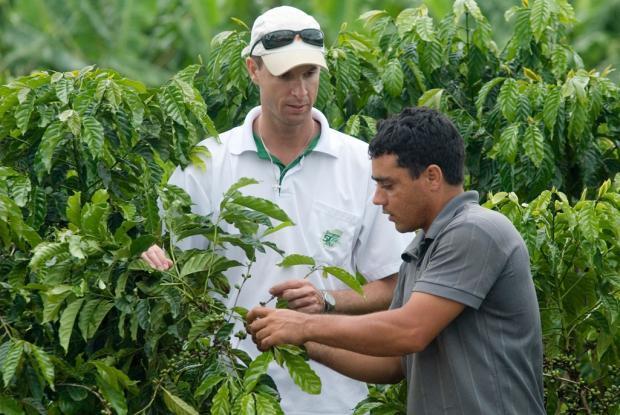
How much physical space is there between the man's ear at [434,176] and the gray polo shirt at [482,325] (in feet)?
0.40

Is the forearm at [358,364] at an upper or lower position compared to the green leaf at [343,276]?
lower

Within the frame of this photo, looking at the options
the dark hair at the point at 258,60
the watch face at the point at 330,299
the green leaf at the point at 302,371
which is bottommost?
the green leaf at the point at 302,371

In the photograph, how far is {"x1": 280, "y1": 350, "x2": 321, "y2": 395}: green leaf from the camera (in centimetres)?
400

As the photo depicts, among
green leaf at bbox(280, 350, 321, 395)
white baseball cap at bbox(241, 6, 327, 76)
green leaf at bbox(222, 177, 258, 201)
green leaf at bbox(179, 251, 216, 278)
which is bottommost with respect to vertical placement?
green leaf at bbox(280, 350, 321, 395)

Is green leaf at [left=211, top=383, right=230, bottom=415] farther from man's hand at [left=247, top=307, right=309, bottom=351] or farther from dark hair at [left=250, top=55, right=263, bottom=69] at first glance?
dark hair at [left=250, top=55, right=263, bottom=69]

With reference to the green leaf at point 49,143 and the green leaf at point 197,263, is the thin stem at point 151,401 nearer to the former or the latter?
the green leaf at point 197,263

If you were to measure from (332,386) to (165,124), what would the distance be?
1029mm

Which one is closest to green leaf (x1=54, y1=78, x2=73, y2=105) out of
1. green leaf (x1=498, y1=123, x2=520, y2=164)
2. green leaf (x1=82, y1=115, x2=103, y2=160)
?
green leaf (x1=82, y1=115, x2=103, y2=160)

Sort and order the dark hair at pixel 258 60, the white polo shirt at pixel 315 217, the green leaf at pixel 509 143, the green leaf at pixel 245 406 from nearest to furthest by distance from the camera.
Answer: the green leaf at pixel 245 406 → the white polo shirt at pixel 315 217 → the dark hair at pixel 258 60 → the green leaf at pixel 509 143

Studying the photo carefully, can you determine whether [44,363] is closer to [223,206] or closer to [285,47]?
[223,206]

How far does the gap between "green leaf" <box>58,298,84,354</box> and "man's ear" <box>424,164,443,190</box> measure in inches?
41.0

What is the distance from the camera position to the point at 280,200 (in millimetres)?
4543

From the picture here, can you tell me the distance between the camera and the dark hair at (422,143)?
3.91 meters

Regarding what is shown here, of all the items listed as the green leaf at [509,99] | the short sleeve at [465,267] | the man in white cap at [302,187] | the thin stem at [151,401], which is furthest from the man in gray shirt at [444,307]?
the green leaf at [509,99]
